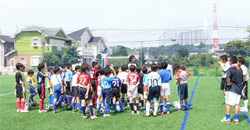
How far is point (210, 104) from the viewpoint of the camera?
34.8 feet

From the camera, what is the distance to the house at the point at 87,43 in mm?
48438

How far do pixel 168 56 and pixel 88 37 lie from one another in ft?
76.8

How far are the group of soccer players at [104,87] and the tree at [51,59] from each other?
1214 inches

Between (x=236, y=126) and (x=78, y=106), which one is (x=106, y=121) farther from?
(x=236, y=126)

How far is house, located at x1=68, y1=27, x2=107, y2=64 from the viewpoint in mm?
48438

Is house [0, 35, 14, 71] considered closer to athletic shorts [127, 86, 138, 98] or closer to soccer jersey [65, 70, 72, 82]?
soccer jersey [65, 70, 72, 82]

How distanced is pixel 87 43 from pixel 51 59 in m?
14.5

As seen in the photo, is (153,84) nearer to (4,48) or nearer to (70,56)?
(70,56)

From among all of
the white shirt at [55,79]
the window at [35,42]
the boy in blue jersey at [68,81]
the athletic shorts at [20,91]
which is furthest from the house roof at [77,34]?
the white shirt at [55,79]

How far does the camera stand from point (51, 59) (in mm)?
40094

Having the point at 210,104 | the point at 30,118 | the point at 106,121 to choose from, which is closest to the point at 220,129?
the point at 106,121

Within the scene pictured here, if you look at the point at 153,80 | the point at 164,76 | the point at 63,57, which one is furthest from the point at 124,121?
the point at 63,57

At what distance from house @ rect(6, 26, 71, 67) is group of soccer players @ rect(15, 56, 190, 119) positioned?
34517mm

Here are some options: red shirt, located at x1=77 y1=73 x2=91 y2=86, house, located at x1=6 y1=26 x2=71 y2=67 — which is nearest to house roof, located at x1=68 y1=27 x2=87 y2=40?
house, located at x1=6 y1=26 x2=71 y2=67
